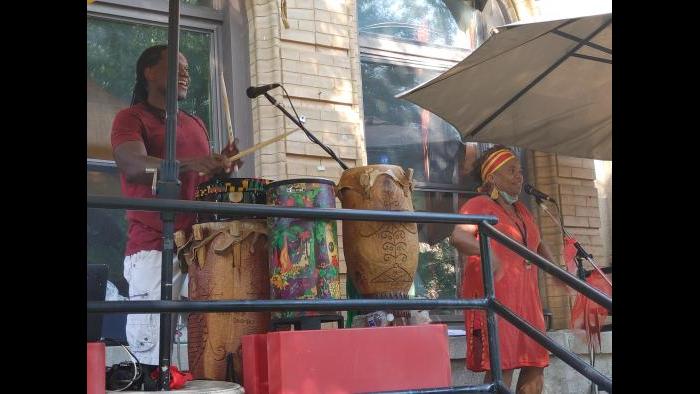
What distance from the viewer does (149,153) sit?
14.3 ft

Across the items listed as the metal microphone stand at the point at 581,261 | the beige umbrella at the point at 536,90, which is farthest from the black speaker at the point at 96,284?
the metal microphone stand at the point at 581,261

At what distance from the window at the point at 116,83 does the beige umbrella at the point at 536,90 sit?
4.38ft

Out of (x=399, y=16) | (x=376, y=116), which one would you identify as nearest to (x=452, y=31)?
(x=399, y=16)

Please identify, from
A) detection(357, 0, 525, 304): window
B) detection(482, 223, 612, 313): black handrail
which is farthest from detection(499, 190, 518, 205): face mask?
detection(482, 223, 612, 313): black handrail

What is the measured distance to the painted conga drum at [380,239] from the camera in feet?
13.0

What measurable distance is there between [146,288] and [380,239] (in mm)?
1104

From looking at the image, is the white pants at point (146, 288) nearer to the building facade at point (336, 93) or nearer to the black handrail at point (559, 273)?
the building facade at point (336, 93)

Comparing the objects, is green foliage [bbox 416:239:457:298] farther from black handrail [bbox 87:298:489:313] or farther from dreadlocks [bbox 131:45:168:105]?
black handrail [bbox 87:298:489:313]

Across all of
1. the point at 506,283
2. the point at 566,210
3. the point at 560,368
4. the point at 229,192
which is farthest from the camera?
the point at 566,210

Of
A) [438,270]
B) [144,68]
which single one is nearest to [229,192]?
[144,68]

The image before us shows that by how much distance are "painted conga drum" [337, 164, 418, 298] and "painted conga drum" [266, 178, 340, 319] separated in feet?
0.62

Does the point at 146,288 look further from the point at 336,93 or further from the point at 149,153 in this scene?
the point at 336,93

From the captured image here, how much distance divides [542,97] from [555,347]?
11.6 feet
